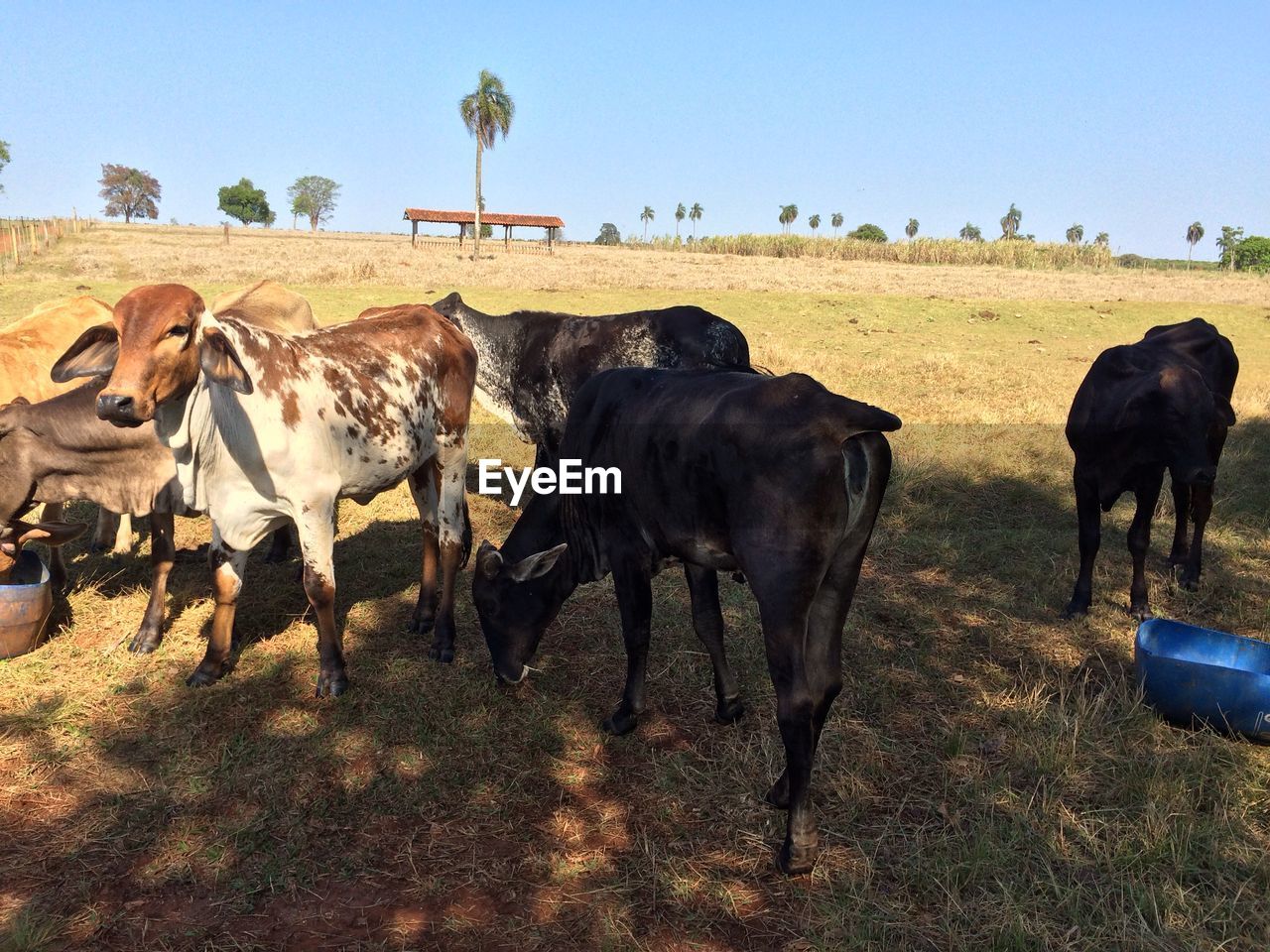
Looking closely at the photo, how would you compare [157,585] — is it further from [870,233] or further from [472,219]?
[870,233]

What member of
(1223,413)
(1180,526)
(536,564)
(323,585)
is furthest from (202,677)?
(1180,526)

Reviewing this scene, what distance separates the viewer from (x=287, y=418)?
4.68 metres

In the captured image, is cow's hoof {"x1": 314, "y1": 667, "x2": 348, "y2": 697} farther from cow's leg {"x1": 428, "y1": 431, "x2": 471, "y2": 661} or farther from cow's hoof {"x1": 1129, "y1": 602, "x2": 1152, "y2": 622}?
cow's hoof {"x1": 1129, "y1": 602, "x2": 1152, "y2": 622}

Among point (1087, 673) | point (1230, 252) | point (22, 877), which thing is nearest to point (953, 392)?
point (1087, 673)

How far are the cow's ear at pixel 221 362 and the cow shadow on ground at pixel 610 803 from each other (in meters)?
1.83

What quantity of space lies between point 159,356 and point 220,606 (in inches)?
66.5

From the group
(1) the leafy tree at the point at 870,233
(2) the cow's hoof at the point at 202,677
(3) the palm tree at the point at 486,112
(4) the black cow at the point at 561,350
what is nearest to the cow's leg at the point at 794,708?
(2) the cow's hoof at the point at 202,677

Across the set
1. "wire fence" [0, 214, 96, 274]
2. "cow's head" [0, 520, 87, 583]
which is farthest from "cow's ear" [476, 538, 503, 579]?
"wire fence" [0, 214, 96, 274]

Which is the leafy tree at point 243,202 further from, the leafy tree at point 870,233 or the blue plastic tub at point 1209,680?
the blue plastic tub at point 1209,680

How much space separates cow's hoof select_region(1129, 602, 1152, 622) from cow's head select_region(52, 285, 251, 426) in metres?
5.96

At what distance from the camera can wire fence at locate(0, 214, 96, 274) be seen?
31578 millimetres

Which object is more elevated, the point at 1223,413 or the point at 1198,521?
the point at 1223,413

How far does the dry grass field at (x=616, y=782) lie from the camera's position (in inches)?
129

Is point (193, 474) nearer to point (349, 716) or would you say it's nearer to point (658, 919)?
point (349, 716)
